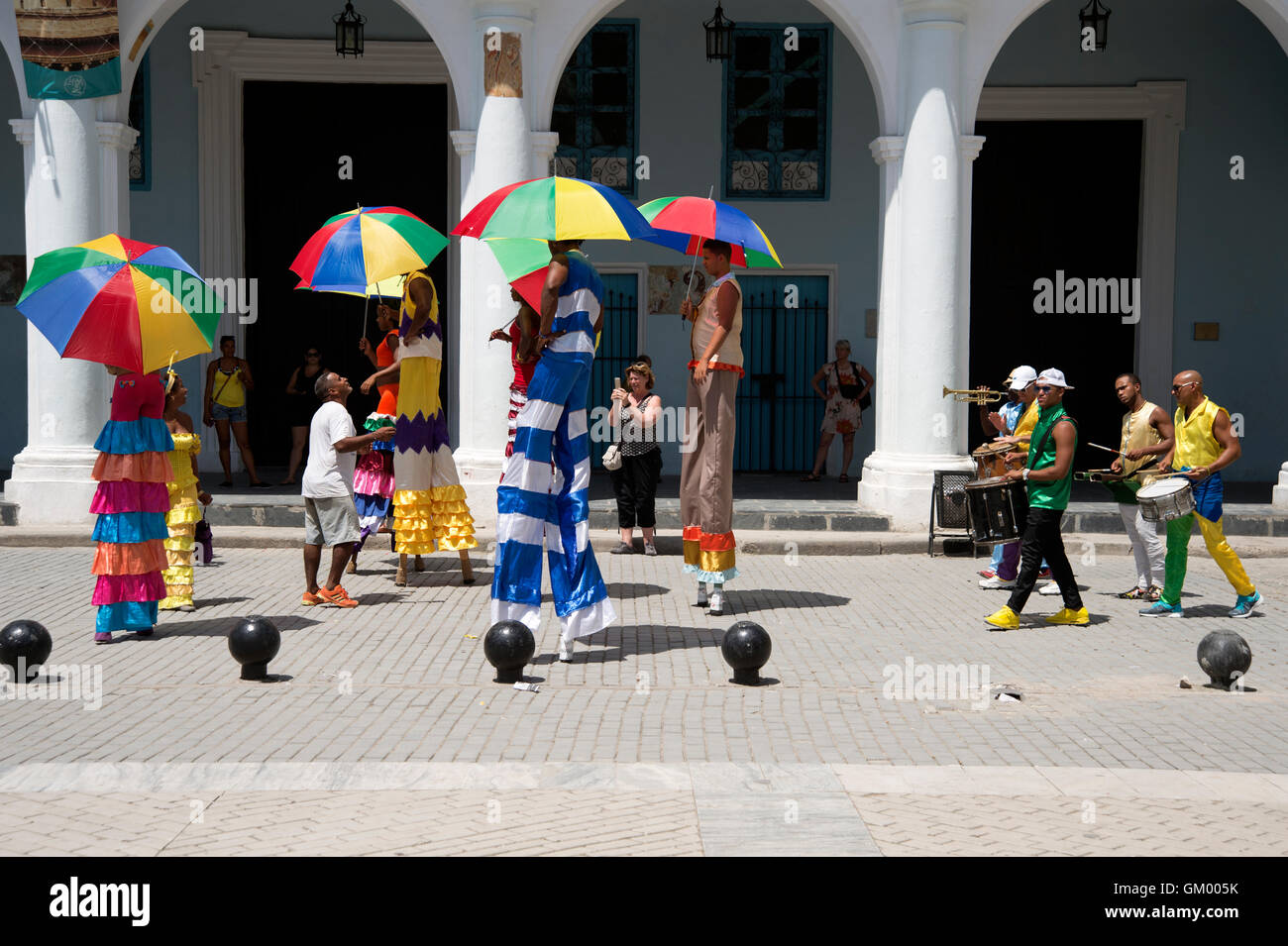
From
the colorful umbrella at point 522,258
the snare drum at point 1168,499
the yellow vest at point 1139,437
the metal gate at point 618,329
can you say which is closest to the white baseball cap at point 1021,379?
the yellow vest at point 1139,437

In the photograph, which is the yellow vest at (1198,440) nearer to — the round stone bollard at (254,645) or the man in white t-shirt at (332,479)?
the man in white t-shirt at (332,479)

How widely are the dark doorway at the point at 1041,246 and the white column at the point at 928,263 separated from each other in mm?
4196

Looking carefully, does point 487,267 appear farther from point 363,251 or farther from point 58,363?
point 58,363

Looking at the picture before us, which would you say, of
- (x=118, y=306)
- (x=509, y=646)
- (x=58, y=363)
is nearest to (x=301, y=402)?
(x=58, y=363)

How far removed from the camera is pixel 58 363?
43.5ft

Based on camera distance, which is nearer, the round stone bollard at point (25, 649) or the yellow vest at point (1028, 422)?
the round stone bollard at point (25, 649)

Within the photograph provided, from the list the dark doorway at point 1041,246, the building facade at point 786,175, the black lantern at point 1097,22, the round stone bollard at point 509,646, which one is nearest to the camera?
the round stone bollard at point 509,646

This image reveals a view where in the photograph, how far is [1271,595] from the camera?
10.6m

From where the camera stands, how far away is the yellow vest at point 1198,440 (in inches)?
376

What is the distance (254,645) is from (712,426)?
11.3ft

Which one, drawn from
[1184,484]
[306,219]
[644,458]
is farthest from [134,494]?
[306,219]

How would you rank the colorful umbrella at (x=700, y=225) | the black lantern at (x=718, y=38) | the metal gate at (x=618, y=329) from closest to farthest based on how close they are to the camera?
1. the colorful umbrella at (x=700, y=225)
2. the black lantern at (x=718, y=38)
3. the metal gate at (x=618, y=329)

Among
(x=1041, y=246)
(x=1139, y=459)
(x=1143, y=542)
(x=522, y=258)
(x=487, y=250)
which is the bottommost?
(x=1143, y=542)

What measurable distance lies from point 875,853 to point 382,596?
19.8 ft
